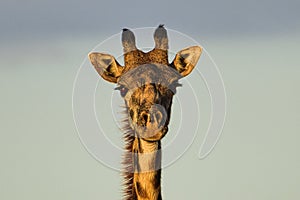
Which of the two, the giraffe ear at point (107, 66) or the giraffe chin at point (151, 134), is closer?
the giraffe chin at point (151, 134)

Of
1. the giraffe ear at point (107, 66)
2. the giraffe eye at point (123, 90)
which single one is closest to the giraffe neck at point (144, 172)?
the giraffe eye at point (123, 90)

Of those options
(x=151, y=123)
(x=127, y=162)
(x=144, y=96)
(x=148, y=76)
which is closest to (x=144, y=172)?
(x=127, y=162)

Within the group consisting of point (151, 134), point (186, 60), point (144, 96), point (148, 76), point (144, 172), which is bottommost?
point (144, 172)

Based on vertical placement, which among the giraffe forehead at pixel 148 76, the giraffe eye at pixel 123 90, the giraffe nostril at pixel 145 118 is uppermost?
the giraffe forehead at pixel 148 76

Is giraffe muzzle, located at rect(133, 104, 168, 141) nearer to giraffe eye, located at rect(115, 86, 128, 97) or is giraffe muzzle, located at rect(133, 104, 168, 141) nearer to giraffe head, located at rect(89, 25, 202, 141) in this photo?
giraffe head, located at rect(89, 25, 202, 141)

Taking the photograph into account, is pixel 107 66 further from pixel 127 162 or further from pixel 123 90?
pixel 127 162

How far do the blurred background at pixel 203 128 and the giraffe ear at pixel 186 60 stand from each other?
0.07 metres

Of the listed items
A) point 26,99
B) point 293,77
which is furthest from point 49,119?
point 293,77

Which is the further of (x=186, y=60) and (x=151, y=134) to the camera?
(x=186, y=60)

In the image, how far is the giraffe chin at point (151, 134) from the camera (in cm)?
357

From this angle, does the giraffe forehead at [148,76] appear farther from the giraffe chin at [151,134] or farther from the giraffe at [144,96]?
the giraffe chin at [151,134]

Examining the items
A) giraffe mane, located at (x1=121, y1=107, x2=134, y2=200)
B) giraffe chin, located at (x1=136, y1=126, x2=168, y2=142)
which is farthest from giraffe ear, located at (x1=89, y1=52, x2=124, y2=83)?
giraffe chin, located at (x1=136, y1=126, x2=168, y2=142)

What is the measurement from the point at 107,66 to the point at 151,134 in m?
0.44

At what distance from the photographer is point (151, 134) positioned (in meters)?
3.59
